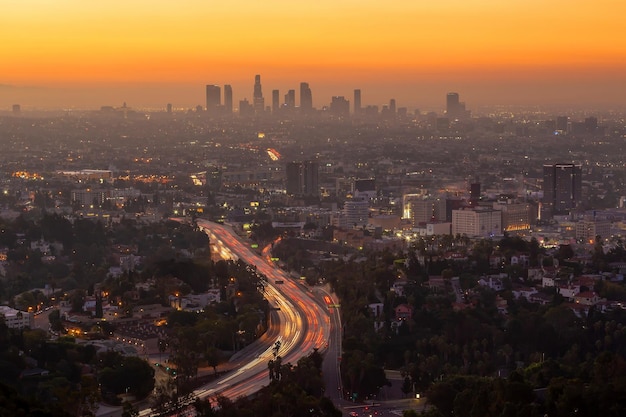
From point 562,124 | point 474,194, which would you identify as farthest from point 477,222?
point 562,124

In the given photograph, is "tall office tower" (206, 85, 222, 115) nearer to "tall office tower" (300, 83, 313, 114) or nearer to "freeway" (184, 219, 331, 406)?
"tall office tower" (300, 83, 313, 114)

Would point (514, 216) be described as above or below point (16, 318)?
below

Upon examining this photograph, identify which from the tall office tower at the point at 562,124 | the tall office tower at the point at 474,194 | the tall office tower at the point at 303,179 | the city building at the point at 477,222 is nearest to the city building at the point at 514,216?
the city building at the point at 477,222

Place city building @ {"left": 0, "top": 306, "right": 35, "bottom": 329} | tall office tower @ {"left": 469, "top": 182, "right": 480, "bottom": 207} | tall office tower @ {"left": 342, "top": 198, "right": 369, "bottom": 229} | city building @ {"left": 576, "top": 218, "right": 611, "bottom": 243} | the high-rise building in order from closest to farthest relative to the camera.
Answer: city building @ {"left": 0, "top": 306, "right": 35, "bottom": 329}
city building @ {"left": 576, "top": 218, "right": 611, "bottom": 243}
tall office tower @ {"left": 342, "top": 198, "right": 369, "bottom": 229}
tall office tower @ {"left": 469, "top": 182, "right": 480, "bottom": 207}
the high-rise building

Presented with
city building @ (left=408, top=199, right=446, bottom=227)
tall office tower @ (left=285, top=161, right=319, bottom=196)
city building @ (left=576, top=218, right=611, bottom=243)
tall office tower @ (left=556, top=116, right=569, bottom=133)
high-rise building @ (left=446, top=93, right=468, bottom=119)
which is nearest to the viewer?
city building @ (left=576, top=218, right=611, bottom=243)

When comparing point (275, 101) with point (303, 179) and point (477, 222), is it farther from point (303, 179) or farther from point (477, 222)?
point (477, 222)

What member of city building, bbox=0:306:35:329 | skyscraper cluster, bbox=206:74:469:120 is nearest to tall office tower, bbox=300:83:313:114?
skyscraper cluster, bbox=206:74:469:120
